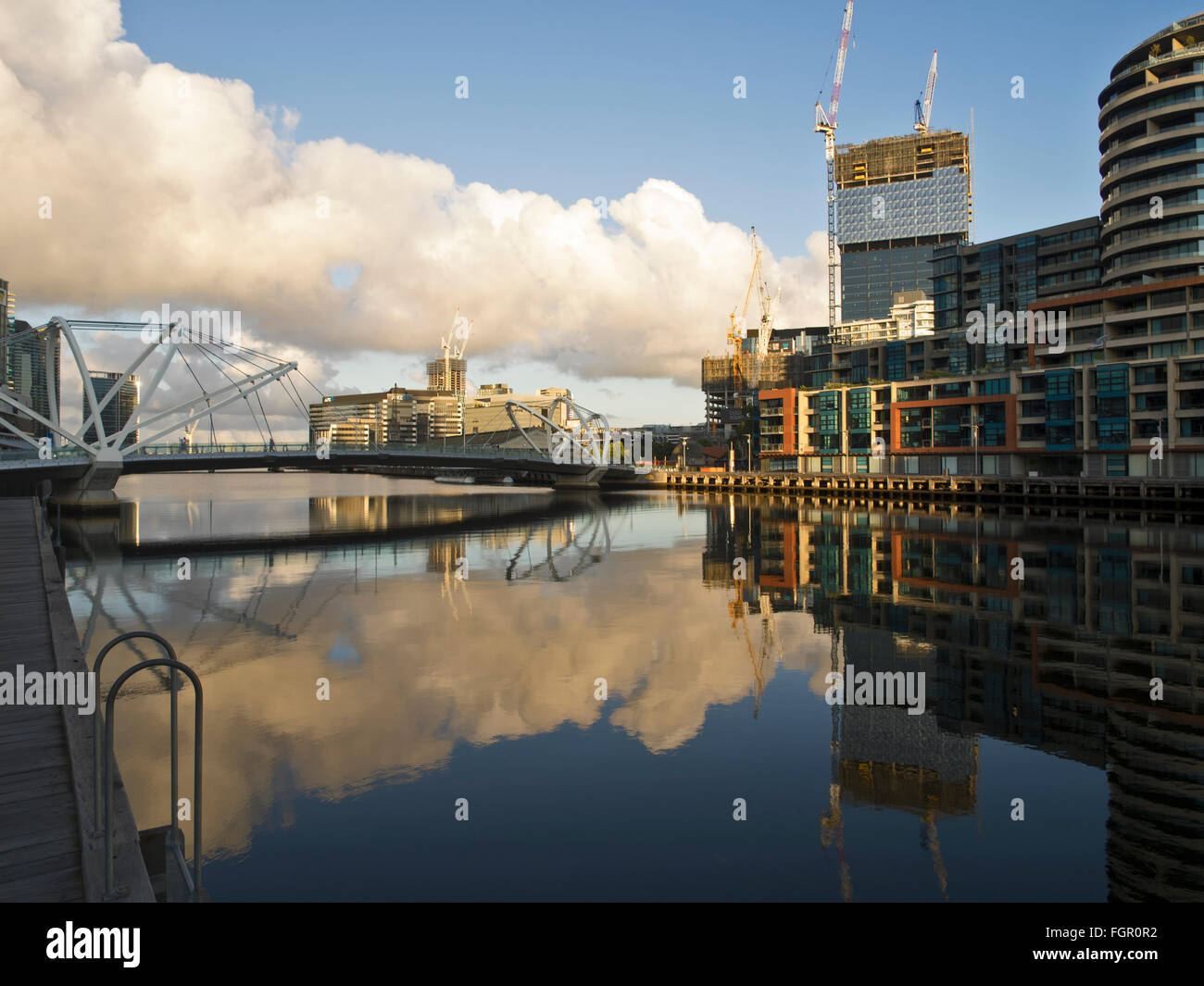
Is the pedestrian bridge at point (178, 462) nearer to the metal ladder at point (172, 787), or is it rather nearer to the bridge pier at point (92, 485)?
the bridge pier at point (92, 485)

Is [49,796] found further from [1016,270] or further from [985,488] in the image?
[1016,270]

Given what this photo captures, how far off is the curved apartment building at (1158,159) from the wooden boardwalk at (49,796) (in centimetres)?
9642

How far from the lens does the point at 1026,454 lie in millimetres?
92875

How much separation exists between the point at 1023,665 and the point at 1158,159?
279ft

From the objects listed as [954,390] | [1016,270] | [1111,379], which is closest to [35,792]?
[1111,379]

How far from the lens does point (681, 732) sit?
687 inches

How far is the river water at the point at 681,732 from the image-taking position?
11.4m

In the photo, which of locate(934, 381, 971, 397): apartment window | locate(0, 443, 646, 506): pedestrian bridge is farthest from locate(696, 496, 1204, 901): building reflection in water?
locate(0, 443, 646, 506): pedestrian bridge

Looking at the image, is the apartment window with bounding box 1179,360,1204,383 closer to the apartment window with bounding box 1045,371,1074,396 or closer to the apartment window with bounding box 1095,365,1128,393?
the apartment window with bounding box 1095,365,1128,393

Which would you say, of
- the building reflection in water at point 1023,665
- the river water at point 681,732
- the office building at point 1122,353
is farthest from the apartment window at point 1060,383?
the river water at point 681,732

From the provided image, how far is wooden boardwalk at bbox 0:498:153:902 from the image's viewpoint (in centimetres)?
846

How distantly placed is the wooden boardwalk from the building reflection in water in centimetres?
892

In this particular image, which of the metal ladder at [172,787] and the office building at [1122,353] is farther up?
the office building at [1122,353]
